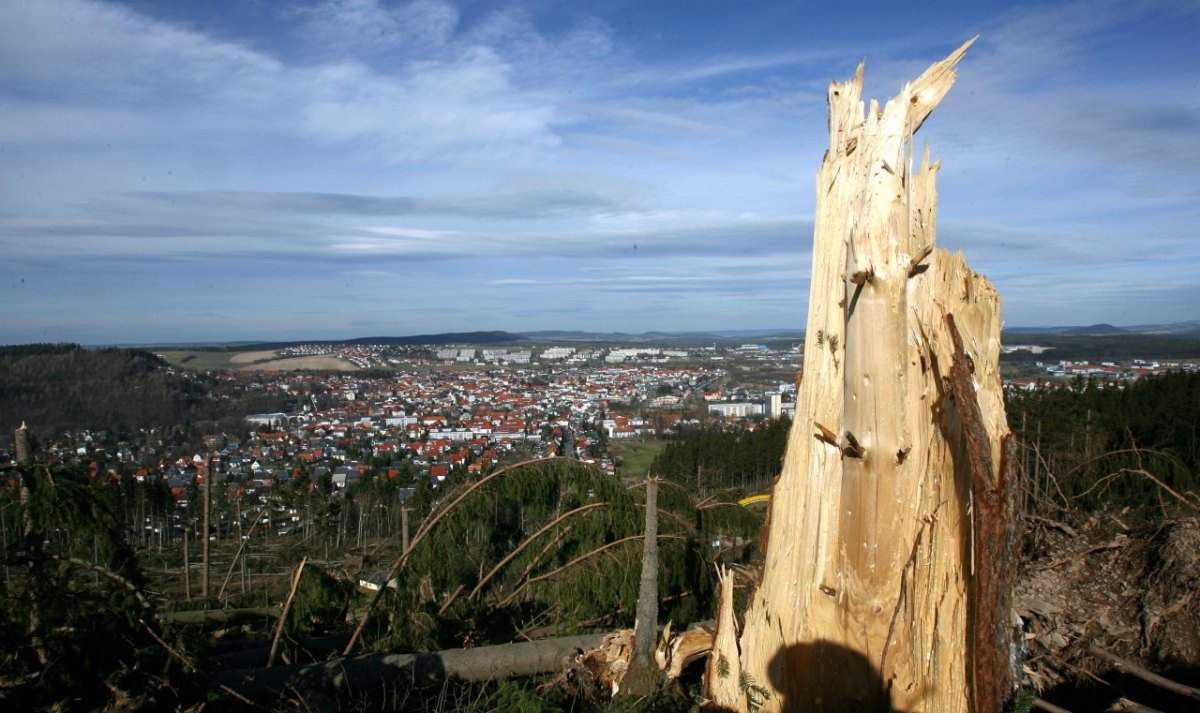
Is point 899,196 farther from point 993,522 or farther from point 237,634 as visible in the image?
point 237,634

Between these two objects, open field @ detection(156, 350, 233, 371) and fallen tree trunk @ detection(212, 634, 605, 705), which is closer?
fallen tree trunk @ detection(212, 634, 605, 705)

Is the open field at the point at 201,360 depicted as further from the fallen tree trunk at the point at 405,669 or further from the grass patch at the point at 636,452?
the fallen tree trunk at the point at 405,669

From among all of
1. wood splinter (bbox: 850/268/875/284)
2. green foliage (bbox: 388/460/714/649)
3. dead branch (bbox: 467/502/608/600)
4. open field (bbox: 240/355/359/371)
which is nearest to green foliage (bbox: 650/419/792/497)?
Answer: green foliage (bbox: 388/460/714/649)

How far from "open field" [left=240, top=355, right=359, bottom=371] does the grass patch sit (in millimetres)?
24843

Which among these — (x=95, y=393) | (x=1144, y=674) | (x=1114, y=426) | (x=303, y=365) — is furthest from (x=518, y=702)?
(x=303, y=365)

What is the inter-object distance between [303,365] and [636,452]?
28480mm

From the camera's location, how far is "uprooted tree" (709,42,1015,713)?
3320 mm

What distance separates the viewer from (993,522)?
124 inches

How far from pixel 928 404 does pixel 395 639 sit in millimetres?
4053

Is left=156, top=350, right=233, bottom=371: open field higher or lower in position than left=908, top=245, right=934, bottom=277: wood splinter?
lower

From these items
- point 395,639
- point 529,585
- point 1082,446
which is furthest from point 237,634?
point 1082,446

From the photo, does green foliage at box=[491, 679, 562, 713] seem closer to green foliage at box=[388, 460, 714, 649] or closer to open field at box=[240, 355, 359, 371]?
green foliage at box=[388, 460, 714, 649]

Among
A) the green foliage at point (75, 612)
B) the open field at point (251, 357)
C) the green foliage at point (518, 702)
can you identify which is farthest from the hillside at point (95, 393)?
the open field at point (251, 357)

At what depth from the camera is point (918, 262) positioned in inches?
130
